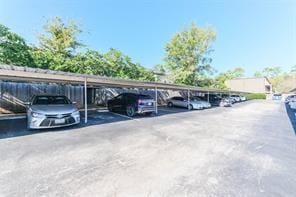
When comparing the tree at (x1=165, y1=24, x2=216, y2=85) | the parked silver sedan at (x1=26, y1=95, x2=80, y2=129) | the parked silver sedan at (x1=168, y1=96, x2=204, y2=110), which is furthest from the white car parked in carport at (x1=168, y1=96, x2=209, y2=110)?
the parked silver sedan at (x1=26, y1=95, x2=80, y2=129)

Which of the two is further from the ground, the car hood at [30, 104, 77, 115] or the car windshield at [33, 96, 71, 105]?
the car windshield at [33, 96, 71, 105]

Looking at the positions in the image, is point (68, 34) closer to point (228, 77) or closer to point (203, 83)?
point (203, 83)

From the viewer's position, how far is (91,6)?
2048 cm

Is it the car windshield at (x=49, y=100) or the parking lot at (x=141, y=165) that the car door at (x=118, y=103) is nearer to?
the car windshield at (x=49, y=100)

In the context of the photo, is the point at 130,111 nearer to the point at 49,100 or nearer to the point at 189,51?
the point at 49,100

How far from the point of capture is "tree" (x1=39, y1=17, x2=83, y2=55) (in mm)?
21256

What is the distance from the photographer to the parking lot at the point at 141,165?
3.44 m

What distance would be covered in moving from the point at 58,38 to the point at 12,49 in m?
7.73

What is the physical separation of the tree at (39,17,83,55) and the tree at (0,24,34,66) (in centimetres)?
600

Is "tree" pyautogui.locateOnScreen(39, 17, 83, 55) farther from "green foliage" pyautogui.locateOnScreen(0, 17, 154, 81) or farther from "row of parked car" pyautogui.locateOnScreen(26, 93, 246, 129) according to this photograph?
"row of parked car" pyautogui.locateOnScreen(26, 93, 246, 129)

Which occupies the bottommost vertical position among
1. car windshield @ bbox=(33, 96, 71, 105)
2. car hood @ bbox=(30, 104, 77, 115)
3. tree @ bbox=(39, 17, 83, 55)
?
car hood @ bbox=(30, 104, 77, 115)

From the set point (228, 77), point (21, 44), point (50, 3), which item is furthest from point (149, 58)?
point (228, 77)

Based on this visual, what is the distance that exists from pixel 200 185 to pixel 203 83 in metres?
34.6

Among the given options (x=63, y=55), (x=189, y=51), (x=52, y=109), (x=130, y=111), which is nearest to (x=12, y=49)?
(x=63, y=55)
